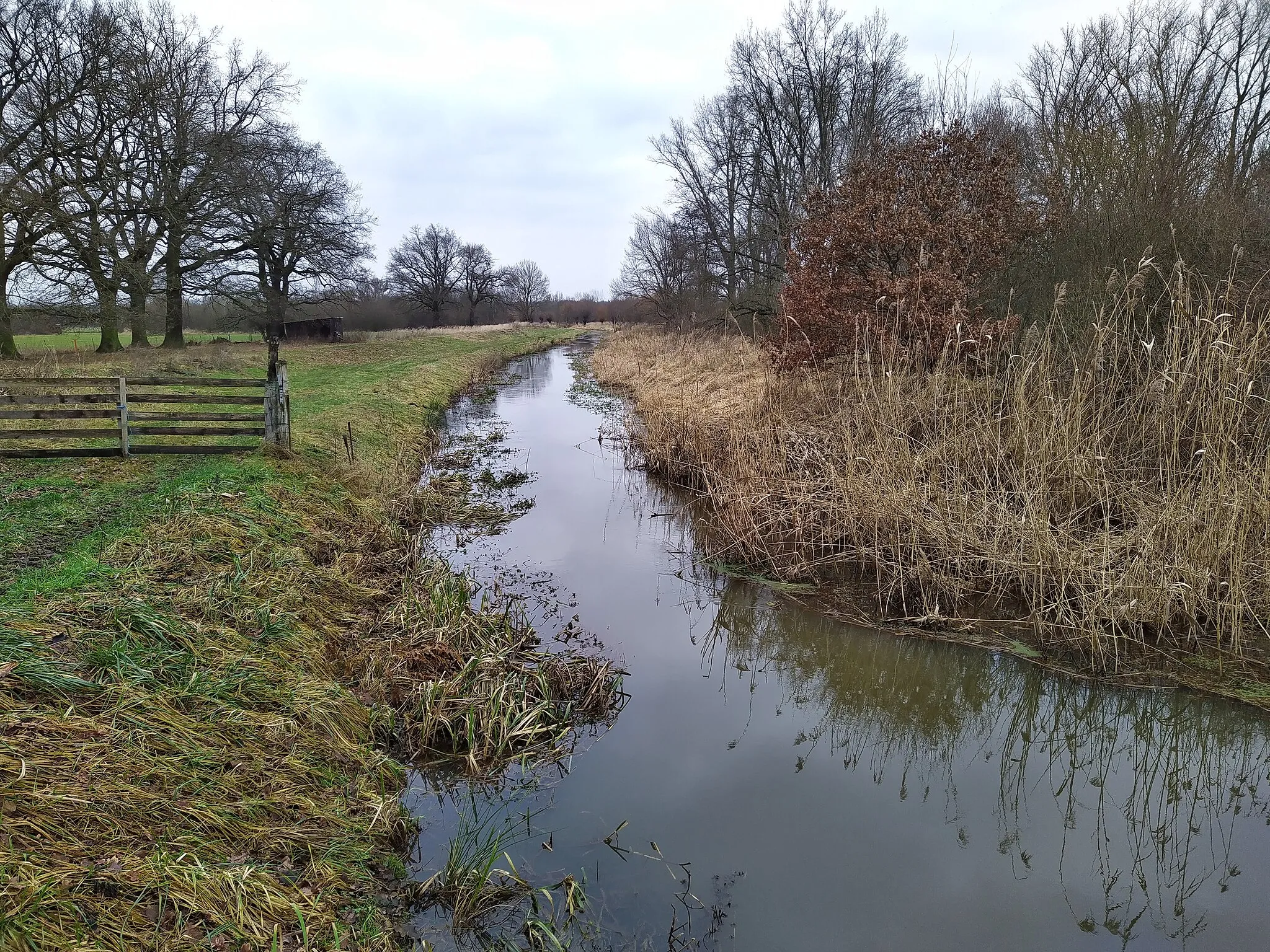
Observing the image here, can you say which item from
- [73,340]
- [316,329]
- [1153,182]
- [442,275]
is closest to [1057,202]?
[1153,182]

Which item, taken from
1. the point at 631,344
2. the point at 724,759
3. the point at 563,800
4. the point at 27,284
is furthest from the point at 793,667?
the point at 631,344

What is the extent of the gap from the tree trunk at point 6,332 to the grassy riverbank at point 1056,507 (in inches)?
590

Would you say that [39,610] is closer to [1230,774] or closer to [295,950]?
[295,950]

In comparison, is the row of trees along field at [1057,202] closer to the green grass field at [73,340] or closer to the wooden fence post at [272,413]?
the wooden fence post at [272,413]

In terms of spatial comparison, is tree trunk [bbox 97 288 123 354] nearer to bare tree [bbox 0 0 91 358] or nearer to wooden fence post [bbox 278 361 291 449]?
bare tree [bbox 0 0 91 358]

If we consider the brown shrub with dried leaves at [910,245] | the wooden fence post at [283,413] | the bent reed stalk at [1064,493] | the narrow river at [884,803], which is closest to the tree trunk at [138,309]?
the wooden fence post at [283,413]

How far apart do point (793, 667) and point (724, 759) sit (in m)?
1.38

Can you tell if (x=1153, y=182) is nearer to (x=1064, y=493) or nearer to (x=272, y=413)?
(x=1064, y=493)

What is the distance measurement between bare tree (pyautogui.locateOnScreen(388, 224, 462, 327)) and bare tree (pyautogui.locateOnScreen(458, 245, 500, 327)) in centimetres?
65

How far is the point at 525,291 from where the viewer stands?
80250 millimetres

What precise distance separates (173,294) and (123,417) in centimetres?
1471

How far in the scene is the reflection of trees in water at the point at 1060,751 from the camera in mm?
3498

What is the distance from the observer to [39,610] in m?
3.83

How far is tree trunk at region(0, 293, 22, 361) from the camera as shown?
1437cm
